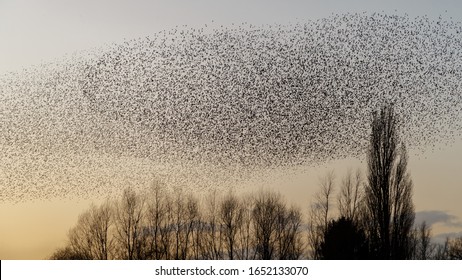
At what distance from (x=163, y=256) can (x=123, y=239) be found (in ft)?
4.18

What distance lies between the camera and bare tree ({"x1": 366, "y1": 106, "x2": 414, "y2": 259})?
61.7 ft

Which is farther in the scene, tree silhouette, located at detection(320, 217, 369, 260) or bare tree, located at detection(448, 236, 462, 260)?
bare tree, located at detection(448, 236, 462, 260)

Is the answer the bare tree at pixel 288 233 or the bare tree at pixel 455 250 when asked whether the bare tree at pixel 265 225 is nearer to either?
the bare tree at pixel 288 233

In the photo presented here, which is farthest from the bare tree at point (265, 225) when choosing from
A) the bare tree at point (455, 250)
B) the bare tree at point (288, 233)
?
the bare tree at point (455, 250)

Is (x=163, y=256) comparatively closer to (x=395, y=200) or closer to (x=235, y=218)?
(x=235, y=218)

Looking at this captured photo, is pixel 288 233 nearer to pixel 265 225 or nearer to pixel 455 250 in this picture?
pixel 265 225

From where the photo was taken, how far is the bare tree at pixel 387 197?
61.7 ft

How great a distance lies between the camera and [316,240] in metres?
20.8

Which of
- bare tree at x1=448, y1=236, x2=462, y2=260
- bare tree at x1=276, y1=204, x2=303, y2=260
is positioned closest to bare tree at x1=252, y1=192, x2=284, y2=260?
bare tree at x1=276, y1=204, x2=303, y2=260

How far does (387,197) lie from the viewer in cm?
Answer: 1936

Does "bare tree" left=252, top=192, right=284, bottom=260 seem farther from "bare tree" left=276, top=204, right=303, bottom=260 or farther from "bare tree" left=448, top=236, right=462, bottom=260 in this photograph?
"bare tree" left=448, top=236, right=462, bottom=260

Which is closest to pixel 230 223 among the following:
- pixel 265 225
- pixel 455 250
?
pixel 265 225
